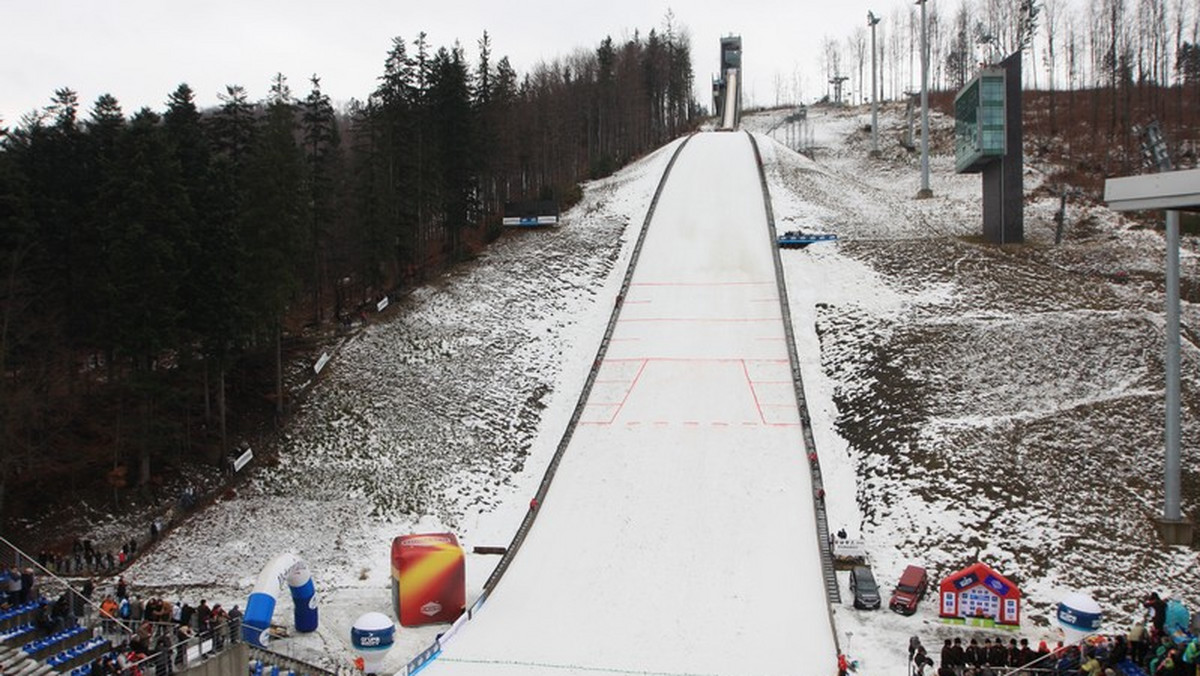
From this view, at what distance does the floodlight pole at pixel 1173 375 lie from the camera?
69.4 feet

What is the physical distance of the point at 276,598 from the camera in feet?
63.8

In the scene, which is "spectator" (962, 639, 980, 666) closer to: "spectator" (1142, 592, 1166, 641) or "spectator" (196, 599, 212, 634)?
"spectator" (1142, 592, 1166, 641)

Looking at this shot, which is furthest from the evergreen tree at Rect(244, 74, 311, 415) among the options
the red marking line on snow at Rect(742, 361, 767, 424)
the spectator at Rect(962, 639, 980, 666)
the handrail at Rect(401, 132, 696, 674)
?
the spectator at Rect(962, 639, 980, 666)

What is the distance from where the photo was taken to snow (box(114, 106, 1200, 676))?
20406 millimetres

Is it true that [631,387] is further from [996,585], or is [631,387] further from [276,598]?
[276,598]

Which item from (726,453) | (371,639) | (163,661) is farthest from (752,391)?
(163,661)

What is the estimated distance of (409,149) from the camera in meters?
42.8

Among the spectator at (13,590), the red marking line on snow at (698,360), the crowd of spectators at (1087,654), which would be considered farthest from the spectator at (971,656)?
the spectator at (13,590)

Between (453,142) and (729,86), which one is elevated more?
(729,86)

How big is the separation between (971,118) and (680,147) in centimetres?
3161

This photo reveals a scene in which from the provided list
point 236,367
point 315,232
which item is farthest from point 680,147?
point 236,367

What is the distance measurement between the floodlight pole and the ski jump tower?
78713 millimetres

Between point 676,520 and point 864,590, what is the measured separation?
19.7 ft

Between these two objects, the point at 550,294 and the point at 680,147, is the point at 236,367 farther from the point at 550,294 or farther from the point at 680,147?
the point at 680,147
